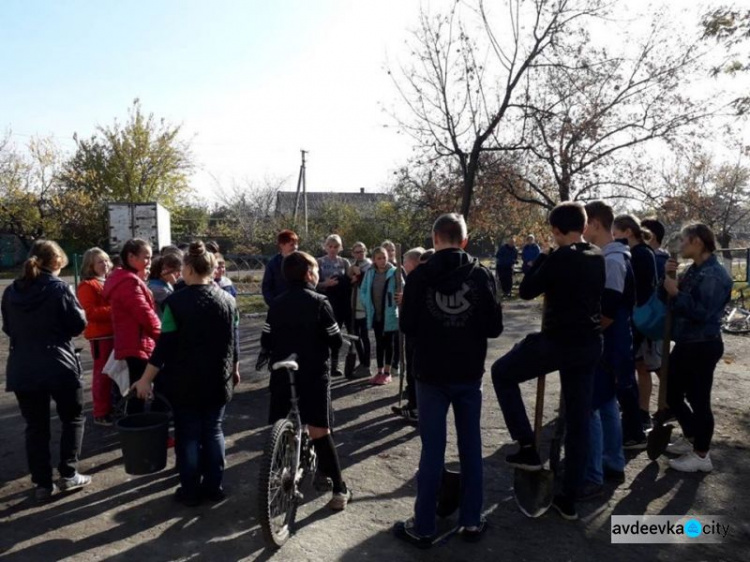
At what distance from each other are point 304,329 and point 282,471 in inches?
34.9

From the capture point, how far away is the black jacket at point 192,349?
385 centimetres

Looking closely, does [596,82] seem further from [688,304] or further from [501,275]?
[688,304]

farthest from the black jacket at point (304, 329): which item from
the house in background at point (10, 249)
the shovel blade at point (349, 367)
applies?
the house in background at point (10, 249)

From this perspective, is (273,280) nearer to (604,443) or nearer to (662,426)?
(604,443)

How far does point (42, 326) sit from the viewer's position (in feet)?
13.3

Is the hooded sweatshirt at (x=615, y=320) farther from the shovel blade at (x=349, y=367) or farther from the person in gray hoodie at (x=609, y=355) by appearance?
the shovel blade at (x=349, y=367)

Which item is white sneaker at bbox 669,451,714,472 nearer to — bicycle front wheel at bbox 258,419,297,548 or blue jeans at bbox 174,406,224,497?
bicycle front wheel at bbox 258,419,297,548

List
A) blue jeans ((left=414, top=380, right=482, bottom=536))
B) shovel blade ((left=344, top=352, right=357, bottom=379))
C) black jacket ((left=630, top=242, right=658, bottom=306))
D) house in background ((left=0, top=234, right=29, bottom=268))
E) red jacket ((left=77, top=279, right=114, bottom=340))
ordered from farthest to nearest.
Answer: house in background ((left=0, top=234, right=29, bottom=268)) < shovel blade ((left=344, top=352, right=357, bottom=379)) < red jacket ((left=77, top=279, right=114, bottom=340)) < black jacket ((left=630, top=242, right=658, bottom=306)) < blue jeans ((left=414, top=380, right=482, bottom=536))

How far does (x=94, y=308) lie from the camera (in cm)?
552

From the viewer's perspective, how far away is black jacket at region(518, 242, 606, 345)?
3.46 metres

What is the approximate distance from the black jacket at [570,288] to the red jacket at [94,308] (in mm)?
4096

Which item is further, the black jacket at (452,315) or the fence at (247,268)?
the fence at (247,268)

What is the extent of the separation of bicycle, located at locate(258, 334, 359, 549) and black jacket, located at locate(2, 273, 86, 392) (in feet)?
5.68

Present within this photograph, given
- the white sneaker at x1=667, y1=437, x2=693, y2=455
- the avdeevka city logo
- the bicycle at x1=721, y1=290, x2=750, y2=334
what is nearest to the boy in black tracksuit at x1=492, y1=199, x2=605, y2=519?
the avdeevka city logo
